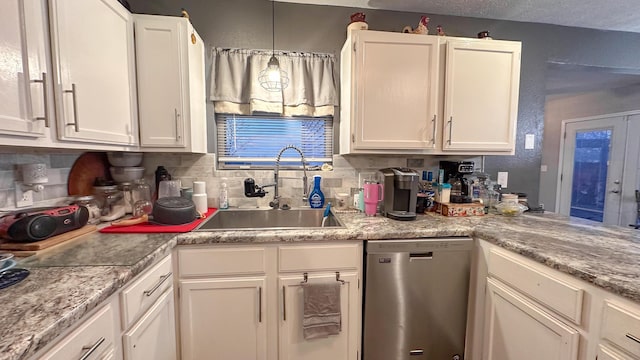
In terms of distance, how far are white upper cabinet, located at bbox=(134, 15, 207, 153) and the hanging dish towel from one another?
1177 mm

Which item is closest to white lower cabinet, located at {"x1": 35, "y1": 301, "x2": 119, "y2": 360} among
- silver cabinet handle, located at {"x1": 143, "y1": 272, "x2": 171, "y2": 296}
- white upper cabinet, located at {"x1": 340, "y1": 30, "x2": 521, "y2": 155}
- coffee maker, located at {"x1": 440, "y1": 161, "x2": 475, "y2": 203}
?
silver cabinet handle, located at {"x1": 143, "y1": 272, "x2": 171, "y2": 296}

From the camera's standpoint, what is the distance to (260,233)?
1366 mm

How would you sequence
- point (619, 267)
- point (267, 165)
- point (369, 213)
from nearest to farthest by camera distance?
point (619, 267)
point (369, 213)
point (267, 165)

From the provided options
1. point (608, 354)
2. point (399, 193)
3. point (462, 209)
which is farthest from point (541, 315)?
point (399, 193)

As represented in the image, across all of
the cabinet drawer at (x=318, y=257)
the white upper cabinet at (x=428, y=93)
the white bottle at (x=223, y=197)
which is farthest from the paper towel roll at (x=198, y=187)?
the white upper cabinet at (x=428, y=93)

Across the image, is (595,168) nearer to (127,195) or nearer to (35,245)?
(127,195)

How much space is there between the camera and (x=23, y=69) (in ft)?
2.93

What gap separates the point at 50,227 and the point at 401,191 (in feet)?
5.99

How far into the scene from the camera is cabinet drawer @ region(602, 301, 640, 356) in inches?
31.7

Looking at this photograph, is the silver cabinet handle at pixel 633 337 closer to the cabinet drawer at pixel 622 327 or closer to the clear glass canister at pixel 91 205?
the cabinet drawer at pixel 622 327

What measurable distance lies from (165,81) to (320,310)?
5.37ft

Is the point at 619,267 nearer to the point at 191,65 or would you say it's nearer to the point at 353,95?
the point at 353,95

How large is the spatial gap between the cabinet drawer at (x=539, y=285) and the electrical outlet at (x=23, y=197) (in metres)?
2.38

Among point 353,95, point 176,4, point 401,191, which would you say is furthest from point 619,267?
point 176,4
